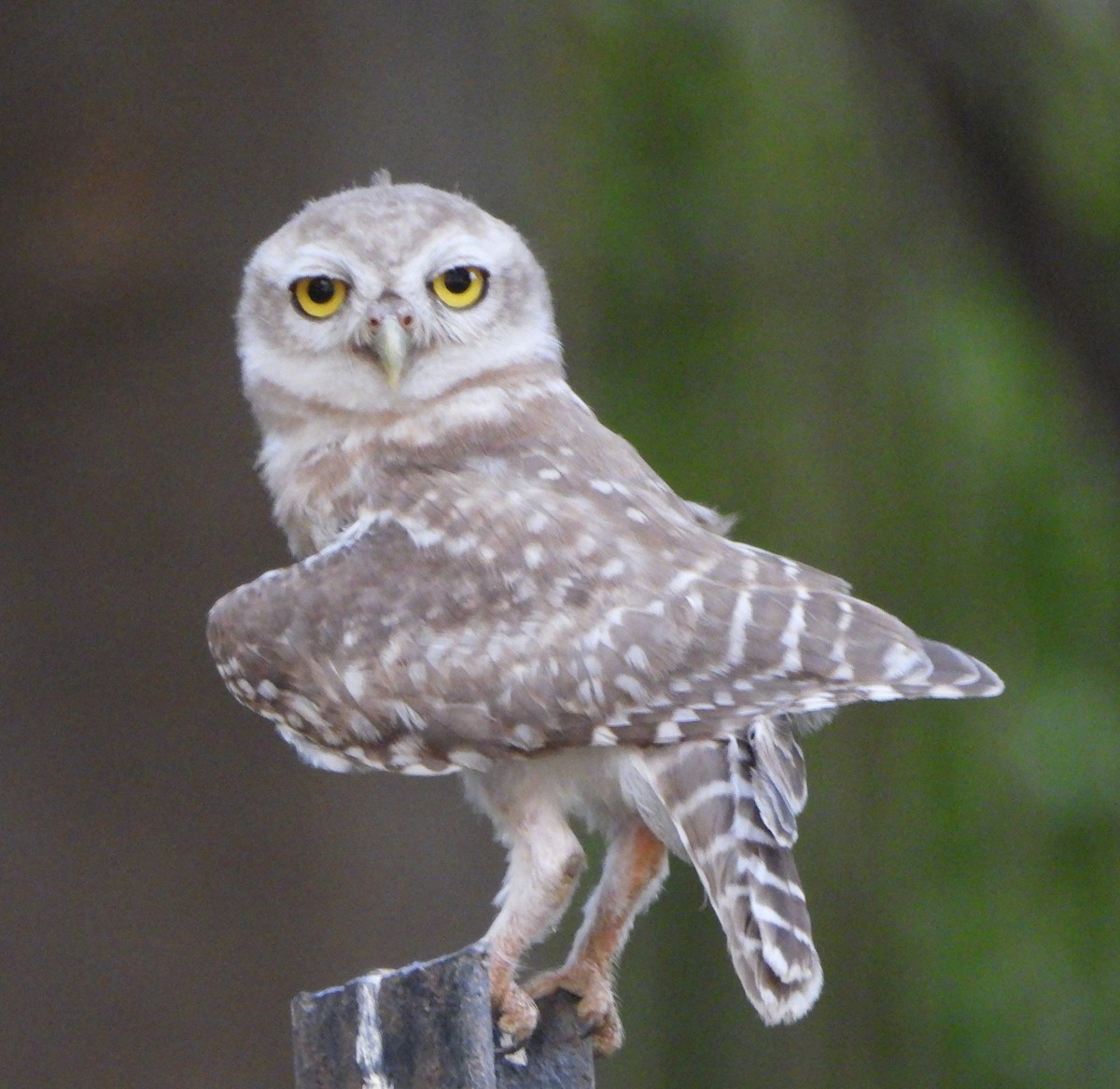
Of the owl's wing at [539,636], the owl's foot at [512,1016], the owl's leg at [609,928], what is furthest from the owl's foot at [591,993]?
the owl's wing at [539,636]

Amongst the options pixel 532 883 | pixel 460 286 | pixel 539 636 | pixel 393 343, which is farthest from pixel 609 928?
pixel 460 286

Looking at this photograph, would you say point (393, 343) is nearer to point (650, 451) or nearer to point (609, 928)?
point (609, 928)

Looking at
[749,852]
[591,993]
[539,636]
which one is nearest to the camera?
[749,852]

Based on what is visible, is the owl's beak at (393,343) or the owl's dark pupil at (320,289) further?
the owl's dark pupil at (320,289)

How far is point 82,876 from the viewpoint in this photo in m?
4.02

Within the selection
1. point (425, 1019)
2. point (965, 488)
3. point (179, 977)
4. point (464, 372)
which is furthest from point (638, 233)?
point (425, 1019)

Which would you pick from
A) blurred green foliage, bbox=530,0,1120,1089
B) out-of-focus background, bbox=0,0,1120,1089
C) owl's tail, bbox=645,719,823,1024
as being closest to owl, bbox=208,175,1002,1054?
owl's tail, bbox=645,719,823,1024

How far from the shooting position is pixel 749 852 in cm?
251

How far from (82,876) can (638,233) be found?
2.60m

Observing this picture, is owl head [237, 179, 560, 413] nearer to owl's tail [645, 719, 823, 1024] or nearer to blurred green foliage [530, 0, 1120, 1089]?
owl's tail [645, 719, 823, 1024]

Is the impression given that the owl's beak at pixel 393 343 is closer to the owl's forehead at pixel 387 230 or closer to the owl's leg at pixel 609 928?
the owl's forehead at pixel 387 230

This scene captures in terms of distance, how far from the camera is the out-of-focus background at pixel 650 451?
406cm

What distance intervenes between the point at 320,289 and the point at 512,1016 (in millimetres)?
1450

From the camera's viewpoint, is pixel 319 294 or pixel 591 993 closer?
pixel 591 993
